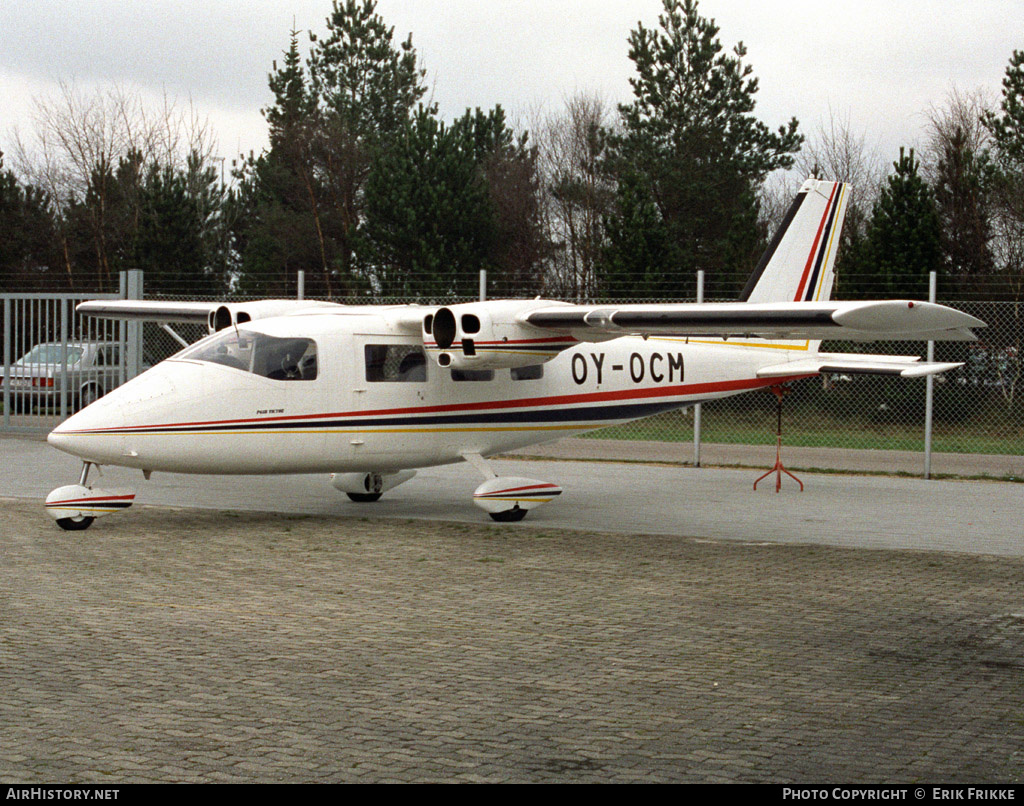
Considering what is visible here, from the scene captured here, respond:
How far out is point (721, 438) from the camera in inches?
890

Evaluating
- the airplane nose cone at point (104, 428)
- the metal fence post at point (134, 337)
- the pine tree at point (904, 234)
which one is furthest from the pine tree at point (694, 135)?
the airplane nose cone at point (104, 428)

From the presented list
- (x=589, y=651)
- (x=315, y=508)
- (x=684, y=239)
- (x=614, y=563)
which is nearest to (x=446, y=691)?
(x=589, y=651)

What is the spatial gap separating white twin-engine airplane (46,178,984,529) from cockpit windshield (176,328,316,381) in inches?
0.6

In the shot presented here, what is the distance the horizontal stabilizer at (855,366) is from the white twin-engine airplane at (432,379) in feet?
0.09

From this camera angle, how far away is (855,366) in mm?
14922

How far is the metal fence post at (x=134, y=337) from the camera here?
67.9ft

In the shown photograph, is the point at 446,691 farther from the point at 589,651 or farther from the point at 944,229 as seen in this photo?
the point at 944,229

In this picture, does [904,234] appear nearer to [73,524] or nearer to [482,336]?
[482,336]

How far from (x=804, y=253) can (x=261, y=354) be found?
7643mm

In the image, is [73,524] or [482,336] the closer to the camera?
[73,524]

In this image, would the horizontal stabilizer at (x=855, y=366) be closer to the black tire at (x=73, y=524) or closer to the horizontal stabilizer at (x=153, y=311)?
the horizontal stabilizer at (x=153, y=311)

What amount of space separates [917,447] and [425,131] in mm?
21771

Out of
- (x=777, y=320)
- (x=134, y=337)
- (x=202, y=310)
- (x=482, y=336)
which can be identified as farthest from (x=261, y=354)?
(x=134, y=337)

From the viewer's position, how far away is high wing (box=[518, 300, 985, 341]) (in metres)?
9.86
